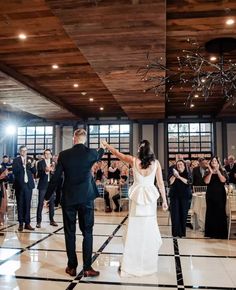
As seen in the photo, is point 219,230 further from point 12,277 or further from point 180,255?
point 12,277

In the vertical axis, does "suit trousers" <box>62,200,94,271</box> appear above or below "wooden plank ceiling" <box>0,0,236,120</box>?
below

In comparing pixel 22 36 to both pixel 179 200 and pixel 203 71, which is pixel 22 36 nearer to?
pixel 203 71

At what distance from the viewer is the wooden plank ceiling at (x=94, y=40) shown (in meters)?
4.12

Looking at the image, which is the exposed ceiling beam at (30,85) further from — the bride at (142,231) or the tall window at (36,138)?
the bride at (142,231)

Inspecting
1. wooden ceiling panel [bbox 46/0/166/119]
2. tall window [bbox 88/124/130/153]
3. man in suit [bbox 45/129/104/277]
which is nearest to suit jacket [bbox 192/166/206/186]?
wooden ceiling panel [bbox 46/0/166/119]

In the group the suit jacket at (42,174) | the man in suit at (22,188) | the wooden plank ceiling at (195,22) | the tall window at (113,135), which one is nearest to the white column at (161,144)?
the tall window at (113,135)

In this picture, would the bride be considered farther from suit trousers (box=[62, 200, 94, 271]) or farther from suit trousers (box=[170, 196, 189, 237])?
suit trousers (box=[170, 196, 189, 237])

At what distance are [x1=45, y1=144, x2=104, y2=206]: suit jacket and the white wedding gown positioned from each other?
531 mm

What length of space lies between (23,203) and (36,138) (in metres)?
8.88

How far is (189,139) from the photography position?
14055mm

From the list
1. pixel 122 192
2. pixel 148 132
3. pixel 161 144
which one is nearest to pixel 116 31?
pixel 122 192

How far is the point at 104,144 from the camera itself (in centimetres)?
374

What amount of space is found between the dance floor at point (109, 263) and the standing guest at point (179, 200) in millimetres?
233

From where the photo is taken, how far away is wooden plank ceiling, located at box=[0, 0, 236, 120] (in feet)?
13.5
